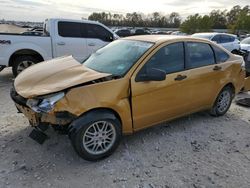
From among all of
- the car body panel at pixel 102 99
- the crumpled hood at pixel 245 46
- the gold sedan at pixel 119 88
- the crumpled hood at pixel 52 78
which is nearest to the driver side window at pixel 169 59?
the gold sedan at pixel 119 88

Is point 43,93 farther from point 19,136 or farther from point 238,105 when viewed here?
point 238,105

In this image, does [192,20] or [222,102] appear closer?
[222,102]

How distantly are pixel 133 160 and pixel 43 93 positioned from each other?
4.88 ft

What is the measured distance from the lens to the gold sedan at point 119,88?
10.7 ft

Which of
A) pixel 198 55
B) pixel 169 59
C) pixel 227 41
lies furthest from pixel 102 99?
pixel 227 41

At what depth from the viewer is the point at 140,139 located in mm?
4184

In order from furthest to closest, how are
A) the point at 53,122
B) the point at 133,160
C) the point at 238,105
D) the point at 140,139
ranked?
1. the point at 238,105
2. the point at 140,139
3. the point at 133,160
4. the point at 53,122

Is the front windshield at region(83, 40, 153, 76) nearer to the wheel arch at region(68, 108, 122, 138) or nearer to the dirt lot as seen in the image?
the wheel arch at region(68, 108, 122, 138)

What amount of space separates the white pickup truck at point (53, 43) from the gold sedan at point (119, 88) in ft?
10.7

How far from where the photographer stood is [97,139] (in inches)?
137

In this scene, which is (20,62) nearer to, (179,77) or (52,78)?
(52,78)

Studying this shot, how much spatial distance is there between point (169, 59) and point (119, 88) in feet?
3.59

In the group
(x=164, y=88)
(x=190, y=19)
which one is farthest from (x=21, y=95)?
(x=190, y=19)

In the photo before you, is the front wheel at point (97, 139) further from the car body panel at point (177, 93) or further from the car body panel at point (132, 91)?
the car body panel at point (177, 93)
